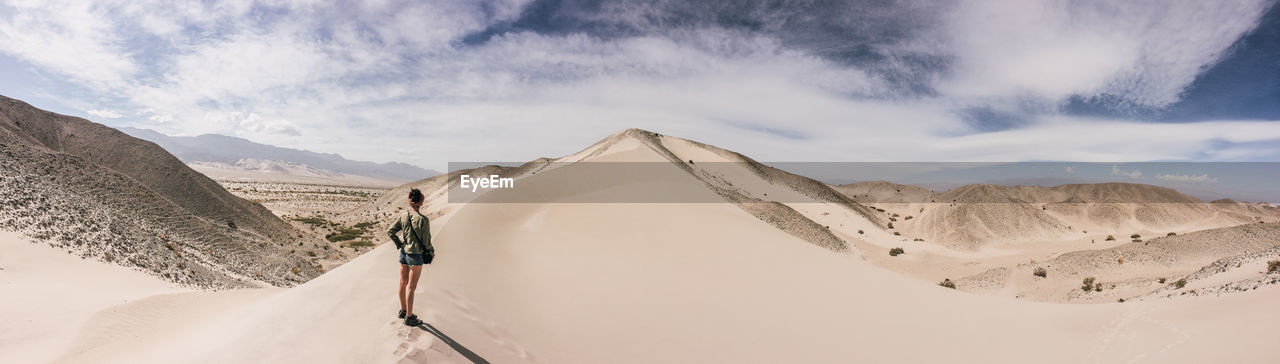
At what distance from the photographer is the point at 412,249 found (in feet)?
19.4

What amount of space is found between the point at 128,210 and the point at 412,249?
1931 cm

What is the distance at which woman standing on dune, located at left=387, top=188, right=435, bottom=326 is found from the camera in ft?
19.1

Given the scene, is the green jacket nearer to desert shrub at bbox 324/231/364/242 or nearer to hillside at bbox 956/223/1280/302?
hillside at bbox 956/223/1280/302

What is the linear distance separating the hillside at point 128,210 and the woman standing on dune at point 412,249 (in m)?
12.2

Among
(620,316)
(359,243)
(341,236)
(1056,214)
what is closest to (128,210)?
(359,243)

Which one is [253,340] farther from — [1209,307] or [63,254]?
[1209,307]

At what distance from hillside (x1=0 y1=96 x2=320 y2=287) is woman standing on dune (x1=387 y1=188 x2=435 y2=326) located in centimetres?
1220

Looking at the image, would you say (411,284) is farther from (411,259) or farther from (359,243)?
(359,243)

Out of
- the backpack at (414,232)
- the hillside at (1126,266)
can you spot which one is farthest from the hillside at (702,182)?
the backpack at (414,232)

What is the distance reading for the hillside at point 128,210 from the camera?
41.7ft

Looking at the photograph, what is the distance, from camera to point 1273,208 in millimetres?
68062

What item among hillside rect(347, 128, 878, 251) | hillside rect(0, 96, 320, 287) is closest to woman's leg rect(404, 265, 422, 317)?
hillside rect(0, 96, 320, 287)

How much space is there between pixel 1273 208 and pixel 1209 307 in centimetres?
10435

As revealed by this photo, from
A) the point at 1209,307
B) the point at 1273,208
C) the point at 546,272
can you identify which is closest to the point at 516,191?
the point at 546,272
